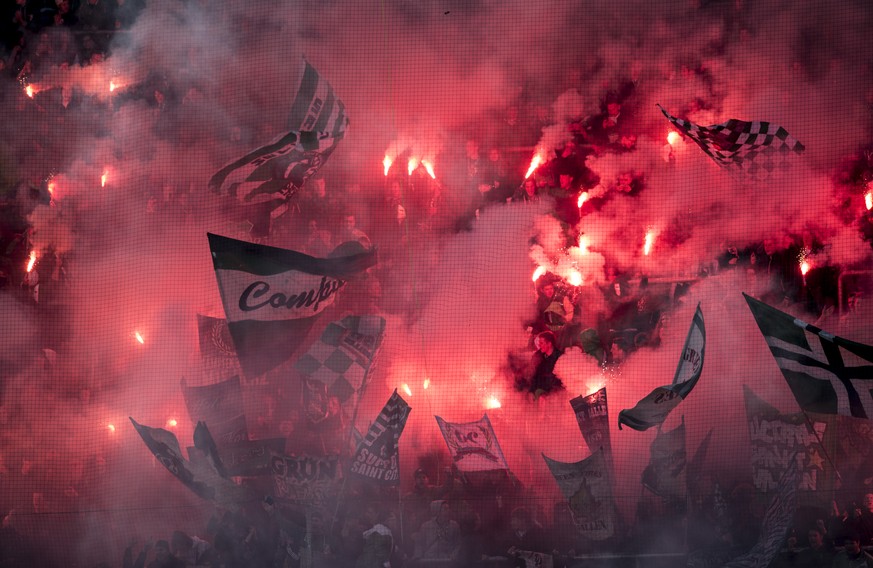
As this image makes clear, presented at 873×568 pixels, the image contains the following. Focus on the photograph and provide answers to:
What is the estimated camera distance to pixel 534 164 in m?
4.46

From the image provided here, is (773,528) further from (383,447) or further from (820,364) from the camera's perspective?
(383,447)

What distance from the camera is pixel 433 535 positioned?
152 inches

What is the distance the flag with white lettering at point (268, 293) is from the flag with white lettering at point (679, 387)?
1472 mm

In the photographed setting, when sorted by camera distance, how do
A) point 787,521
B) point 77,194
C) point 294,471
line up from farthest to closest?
1. point 77,194
2. point 294,471
3. point 787,521

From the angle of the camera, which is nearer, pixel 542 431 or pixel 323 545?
pixel 323 545

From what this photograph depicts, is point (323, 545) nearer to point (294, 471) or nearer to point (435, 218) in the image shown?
point (294, 471)

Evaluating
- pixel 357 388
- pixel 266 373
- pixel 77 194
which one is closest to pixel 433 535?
pixel 357 388

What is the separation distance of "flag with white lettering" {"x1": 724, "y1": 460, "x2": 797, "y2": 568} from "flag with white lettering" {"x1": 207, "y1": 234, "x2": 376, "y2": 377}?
2215mm

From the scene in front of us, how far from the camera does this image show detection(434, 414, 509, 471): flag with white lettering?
12.6 feet

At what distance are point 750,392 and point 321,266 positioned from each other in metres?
2.20

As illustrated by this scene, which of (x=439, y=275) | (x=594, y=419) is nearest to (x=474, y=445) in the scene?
(x=594, y=419)

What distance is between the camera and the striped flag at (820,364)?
114 inches

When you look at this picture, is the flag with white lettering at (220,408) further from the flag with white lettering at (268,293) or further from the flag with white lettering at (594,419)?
the flag with white lettering at (594,419)

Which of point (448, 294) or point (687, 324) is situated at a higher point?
point (448, 294)
